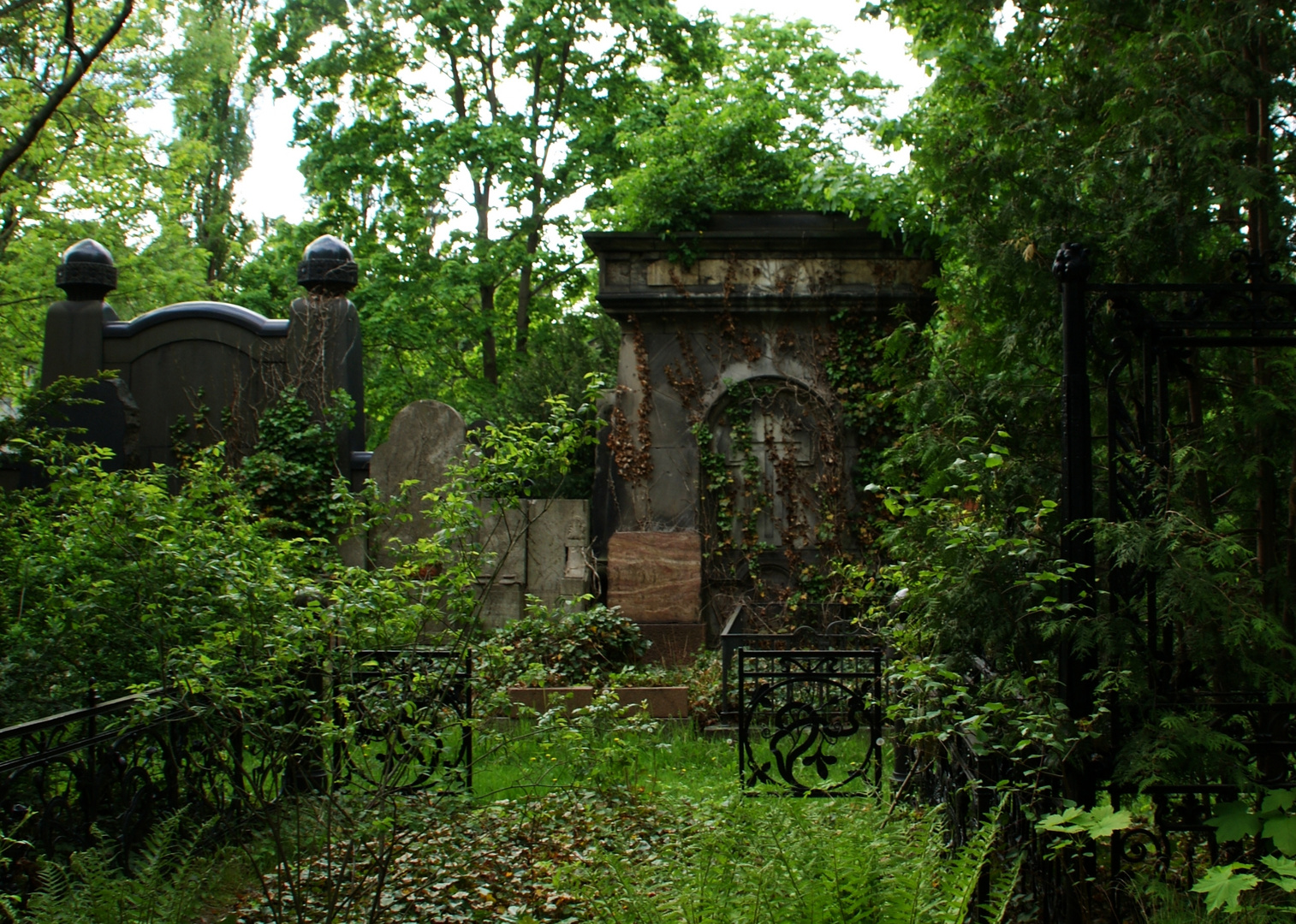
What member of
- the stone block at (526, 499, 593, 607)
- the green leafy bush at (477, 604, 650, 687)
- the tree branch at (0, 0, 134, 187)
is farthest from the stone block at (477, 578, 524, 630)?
the tree branch at (0, 0, 134, 187)

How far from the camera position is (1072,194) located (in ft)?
19.0

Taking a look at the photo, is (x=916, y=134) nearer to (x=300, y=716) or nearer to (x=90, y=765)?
(x=300, y=716)

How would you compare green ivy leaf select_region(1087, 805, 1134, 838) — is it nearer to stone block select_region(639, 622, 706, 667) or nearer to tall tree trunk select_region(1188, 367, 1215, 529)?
tall tree trunk select_region(1188, 367, 1215, 529)

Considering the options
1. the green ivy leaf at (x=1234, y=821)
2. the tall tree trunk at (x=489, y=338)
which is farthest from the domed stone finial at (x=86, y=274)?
the green ivy leaf at (x=1234, y=821)

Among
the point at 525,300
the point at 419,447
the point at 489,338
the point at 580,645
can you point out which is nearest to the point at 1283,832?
the point at 580,645

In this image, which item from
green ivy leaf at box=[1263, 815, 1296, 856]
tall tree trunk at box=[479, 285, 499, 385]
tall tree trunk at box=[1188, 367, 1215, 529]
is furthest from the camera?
tall tree trunk at box=[479, 285, 499, 385]

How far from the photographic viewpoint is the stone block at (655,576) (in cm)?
1014

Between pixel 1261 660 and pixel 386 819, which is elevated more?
pixel 1261 660

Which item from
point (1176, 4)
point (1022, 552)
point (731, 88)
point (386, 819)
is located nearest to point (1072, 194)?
point (1176, 4)

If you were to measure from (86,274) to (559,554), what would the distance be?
613 cm

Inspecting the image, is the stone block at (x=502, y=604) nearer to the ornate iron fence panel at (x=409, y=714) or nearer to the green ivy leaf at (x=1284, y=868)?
the ornate iron fence panel at (x=409, y=714)

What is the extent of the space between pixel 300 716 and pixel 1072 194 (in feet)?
17.0

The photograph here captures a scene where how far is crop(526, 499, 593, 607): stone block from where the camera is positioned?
10.4m

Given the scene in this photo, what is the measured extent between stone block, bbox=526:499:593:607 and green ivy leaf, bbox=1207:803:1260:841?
7177 mm
